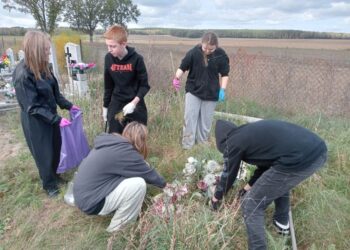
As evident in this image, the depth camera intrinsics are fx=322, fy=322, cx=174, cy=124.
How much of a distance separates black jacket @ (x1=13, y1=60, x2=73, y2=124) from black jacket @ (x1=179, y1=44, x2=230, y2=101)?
1504 millimetres

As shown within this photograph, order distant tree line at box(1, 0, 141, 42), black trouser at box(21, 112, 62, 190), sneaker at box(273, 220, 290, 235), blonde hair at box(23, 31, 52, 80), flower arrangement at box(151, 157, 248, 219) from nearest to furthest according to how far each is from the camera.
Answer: flower arrangement at box(151, 157, 248, 219)
sneaker at box(273, 220, 290, 235)
blonde hair at box(23, 31, 52, 80)
black trouser at box(21, 112, 62, 190)
distant tree line at box(1, 0, 141, 42)

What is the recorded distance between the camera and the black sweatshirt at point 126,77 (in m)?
3.00

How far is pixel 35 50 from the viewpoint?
2525 mm

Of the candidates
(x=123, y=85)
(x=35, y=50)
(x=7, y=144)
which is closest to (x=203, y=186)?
(x=123, y=85)

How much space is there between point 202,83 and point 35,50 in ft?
5.73

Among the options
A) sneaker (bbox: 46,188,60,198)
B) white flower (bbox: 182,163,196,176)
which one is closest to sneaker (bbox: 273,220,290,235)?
white flower (bbox: 182,163,196,176)

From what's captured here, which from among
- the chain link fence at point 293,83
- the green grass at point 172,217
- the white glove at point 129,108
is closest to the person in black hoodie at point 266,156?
the green grass at point 172,217

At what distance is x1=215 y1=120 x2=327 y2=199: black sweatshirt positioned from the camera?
1.92 m

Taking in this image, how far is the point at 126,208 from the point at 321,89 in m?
4.30

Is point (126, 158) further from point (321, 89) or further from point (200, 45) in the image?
point (321, 89)

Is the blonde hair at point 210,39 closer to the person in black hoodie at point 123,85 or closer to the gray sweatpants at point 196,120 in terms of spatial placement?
the gray sweatpants at point 196,120

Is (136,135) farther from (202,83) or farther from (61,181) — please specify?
(202,83)

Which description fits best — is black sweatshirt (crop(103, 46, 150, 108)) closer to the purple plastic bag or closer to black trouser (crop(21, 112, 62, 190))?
the purple plastic bag

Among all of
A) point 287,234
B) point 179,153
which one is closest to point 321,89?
point 179,153
